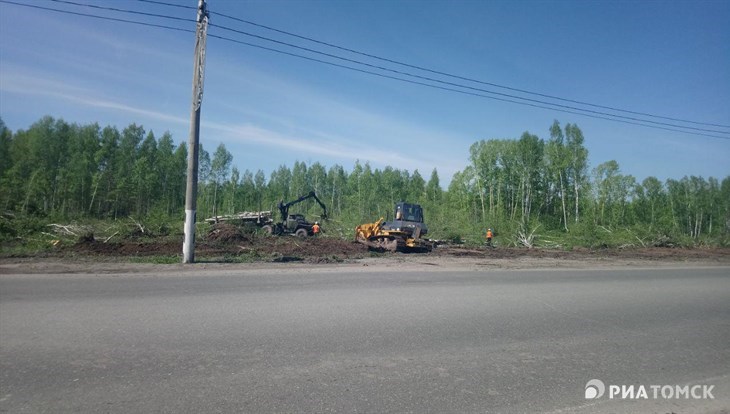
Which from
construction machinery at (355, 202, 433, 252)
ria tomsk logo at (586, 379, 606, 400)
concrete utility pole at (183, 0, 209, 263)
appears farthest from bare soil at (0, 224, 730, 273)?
ria tomsk logo at (586, 379, 606, 400)

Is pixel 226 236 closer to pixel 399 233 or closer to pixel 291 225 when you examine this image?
pixel 291 225

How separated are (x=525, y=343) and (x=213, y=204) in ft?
195

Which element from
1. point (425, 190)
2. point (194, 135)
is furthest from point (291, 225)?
point (425, 190)

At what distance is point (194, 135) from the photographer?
14.3 meters

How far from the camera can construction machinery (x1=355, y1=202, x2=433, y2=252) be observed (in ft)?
69.6

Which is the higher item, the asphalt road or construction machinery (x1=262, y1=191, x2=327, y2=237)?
construction machinery (x1=262, y1=191, x2=327, y2=237)

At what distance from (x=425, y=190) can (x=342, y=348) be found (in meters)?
73.5

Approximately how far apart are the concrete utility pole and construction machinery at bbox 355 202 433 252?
391 inches

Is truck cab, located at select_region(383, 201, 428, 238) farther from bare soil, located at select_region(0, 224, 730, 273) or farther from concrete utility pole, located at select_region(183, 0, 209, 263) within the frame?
concrete utility pole, located at select_region(183, 0, 209, 263)

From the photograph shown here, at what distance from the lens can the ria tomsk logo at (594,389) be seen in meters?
4.21

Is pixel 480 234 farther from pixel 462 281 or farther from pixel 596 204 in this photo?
pixel 596 204

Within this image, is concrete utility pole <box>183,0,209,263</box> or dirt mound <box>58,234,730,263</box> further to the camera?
dirt mound <box>58,234,730,263</box>

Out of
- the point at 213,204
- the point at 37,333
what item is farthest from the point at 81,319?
the point at 213,204

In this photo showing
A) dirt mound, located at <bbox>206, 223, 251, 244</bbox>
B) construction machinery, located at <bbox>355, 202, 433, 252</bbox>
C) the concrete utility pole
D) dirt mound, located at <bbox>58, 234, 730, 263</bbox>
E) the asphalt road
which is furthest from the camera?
construction machinery, located at <bbox>355, 202, 433, 252</bbox>
